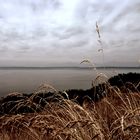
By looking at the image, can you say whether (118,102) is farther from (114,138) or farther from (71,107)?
(114,138)

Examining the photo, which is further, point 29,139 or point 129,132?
point 29,139

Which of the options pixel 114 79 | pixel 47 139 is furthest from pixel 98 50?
pixel 114 79

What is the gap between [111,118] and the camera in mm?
5379

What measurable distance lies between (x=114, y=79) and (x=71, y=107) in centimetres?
759

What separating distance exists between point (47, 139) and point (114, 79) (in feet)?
25.4

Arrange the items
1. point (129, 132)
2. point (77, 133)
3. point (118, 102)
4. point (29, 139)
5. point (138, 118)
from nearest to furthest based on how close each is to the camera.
Result: 1. point (129, 132)
2. point (77, 133)
3. point (138, 118)
4. point (29, 139)
5. point (118, 102)

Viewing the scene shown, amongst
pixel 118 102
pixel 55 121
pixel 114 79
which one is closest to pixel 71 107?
pixel 55 121

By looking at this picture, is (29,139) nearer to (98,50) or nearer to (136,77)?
(98,50)

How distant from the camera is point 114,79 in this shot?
1256 cm

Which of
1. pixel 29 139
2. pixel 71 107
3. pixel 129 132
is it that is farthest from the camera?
pixel 29 139

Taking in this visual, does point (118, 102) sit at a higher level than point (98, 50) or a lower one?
lower

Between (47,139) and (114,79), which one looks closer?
(47,139)

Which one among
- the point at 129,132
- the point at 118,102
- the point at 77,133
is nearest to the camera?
the point at 129,132

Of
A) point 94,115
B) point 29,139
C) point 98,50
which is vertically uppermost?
point 98,50
